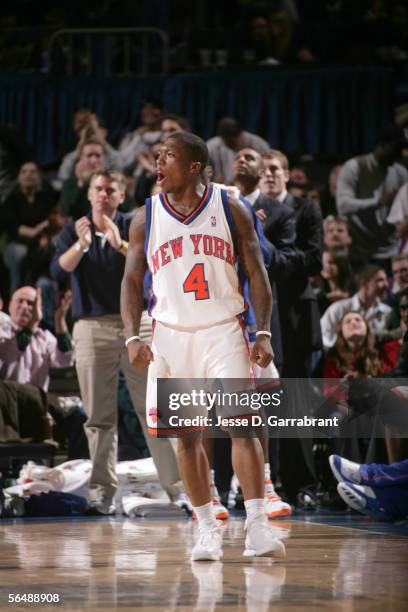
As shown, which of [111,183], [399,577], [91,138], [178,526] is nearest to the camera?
[399,577]

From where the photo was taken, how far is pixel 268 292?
353cm

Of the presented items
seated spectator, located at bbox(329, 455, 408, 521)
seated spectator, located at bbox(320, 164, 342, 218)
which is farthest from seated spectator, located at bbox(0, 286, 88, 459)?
seated spectator, located at bbox(320, 164, 342, 218)

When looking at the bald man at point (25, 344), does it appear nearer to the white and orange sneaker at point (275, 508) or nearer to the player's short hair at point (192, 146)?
the white and orange sneaker at point (275, 508)

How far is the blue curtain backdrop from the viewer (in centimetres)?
930

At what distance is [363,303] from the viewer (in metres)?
7.34

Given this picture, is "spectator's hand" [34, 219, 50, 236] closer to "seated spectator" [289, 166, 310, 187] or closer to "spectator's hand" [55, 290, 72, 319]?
"spectator's hand" [55, 290, 72, 319]

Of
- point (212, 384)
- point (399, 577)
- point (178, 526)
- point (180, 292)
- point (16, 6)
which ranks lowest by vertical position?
point (178, 526)

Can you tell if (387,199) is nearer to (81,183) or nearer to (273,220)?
(81,183)

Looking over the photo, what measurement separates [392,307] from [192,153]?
3930 mm

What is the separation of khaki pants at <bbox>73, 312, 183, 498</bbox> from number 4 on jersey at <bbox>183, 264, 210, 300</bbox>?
1849mm

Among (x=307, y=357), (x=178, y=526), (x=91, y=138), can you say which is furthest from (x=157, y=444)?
(x=91, y=138)

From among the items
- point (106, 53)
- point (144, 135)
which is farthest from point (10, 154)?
point (106, 53)

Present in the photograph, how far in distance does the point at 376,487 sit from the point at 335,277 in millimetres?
3395

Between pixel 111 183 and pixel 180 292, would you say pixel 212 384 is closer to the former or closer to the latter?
pixel 180 292
